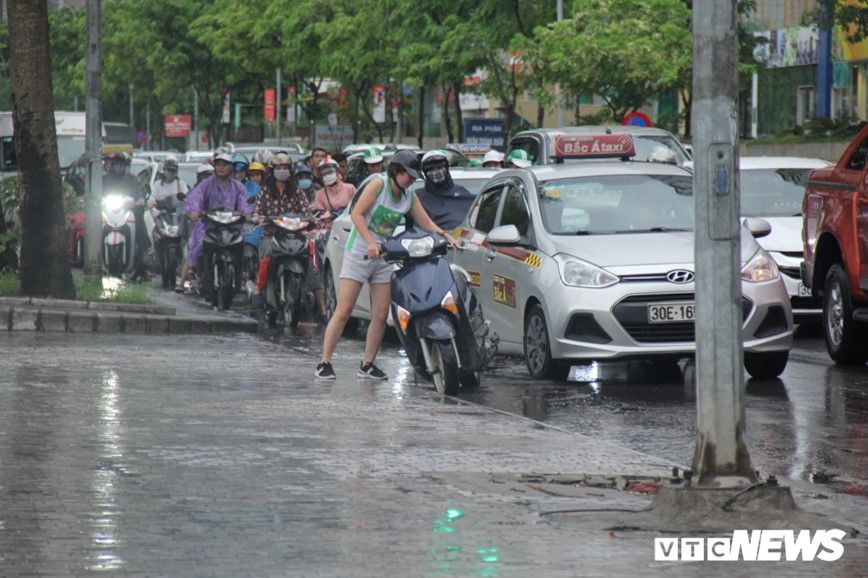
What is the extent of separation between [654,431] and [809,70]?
44542 millimetres

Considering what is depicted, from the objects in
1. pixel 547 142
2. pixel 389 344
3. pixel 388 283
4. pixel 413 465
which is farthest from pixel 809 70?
pixel 413 465

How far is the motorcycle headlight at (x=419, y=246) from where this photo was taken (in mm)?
12219

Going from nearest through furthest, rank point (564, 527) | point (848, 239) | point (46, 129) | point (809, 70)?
point (564, 527)
point (848, 239)
point (46, 129)
point (809, 70)

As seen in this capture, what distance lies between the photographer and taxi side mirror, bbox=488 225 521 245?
13.0m

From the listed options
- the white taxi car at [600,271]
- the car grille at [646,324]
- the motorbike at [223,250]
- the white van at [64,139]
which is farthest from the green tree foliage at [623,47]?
the car grille at [646,324]

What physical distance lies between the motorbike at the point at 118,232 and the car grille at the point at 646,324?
534 inches

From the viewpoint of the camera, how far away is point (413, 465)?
343 inches

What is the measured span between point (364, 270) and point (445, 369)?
3.55 ft

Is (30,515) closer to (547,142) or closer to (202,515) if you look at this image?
(202,515)

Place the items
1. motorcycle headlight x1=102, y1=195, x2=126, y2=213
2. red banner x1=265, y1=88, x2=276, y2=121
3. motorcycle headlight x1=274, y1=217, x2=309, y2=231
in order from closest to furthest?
motorcycle headlight x1=274, y1=217, x2=309, y2=231
motorcycle headlight x1=102, y1=195, x2=126, y2=213
red banner x1=265, y1=88, x2=276, y2=121

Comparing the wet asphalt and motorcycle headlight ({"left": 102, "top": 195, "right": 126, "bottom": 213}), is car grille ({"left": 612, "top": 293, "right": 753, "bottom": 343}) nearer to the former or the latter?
the wet asphalt

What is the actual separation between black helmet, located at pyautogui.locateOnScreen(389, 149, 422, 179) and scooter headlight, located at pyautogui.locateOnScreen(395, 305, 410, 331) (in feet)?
3.13

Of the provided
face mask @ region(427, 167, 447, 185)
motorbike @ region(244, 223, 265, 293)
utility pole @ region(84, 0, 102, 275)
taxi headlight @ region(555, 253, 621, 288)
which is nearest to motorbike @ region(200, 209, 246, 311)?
motorbike @ region(244, 223, 265, 293)

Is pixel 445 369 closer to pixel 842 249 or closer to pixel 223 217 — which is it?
pixel 842 249
